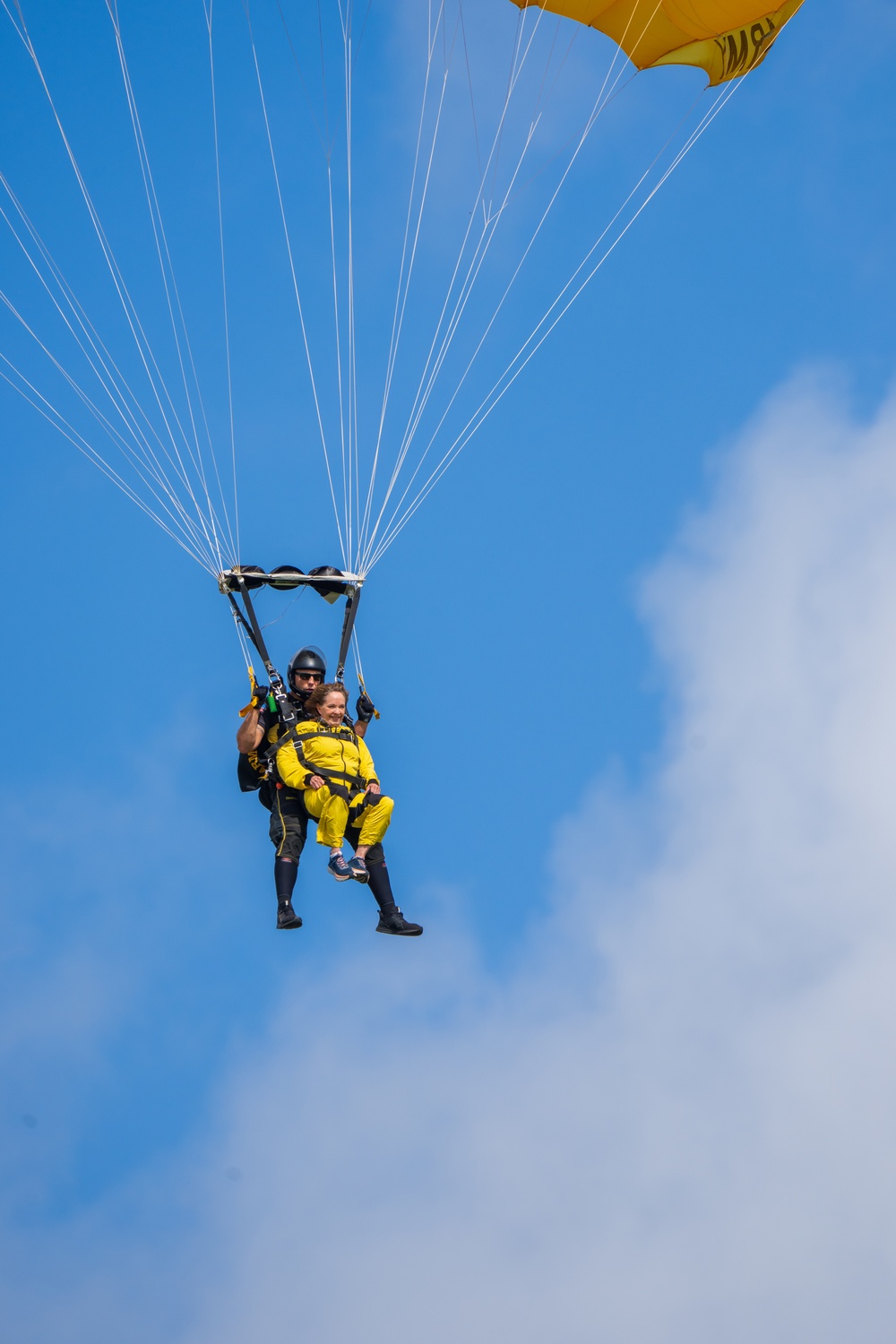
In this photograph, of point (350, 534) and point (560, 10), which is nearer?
point (350, 534)

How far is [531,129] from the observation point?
523 inches

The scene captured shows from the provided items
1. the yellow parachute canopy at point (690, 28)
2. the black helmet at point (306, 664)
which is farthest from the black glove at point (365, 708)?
the yellow parachute canopy at point (690, 28)

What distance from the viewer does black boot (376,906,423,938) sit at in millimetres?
11008

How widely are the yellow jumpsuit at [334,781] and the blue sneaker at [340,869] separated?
10cm

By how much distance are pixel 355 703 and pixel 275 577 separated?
4.52 feet

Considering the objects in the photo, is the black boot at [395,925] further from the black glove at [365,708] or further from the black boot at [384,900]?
the black glove at [365,708]

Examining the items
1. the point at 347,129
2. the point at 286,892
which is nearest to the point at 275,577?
the point at 286,892

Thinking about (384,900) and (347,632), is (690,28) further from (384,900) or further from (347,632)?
(384,900)

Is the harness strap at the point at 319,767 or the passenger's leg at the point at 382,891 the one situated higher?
the harness strap at the point at 319,767

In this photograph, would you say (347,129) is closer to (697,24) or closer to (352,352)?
(352,352)

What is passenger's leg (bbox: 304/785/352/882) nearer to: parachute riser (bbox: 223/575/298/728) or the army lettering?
parachute riser (bbox: 223/575/298/728)

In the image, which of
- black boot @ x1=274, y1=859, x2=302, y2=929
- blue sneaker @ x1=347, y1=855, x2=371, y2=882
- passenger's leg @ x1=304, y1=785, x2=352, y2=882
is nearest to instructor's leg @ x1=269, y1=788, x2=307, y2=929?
black boot @ x1=274, y1=859, x2=302, y2=929

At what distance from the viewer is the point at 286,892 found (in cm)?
1097

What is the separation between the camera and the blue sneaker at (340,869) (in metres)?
10.8
